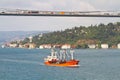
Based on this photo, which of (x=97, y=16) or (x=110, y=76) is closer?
(x=110, y=76)

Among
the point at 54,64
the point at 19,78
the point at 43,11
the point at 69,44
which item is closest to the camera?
the point at 19,78

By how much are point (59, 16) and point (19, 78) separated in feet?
53.9

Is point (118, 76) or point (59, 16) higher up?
point (59, 16)

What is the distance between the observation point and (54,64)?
81.6m

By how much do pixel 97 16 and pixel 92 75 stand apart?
14633 mm

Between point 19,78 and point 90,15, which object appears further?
point 90,15

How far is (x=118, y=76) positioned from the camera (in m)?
59.3

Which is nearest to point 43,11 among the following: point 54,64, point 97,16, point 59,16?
point 59,16

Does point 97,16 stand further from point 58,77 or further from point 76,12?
point 58,77

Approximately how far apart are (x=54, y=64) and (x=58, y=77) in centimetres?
2242

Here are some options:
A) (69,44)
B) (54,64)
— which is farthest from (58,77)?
(69,44)

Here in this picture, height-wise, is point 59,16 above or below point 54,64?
above

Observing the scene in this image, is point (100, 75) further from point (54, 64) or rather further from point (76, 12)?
point (54, 64)

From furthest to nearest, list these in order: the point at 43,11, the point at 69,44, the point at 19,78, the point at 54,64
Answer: the point at 69,44
the point at 54,64
the point at 43,11
the point at 19,78
